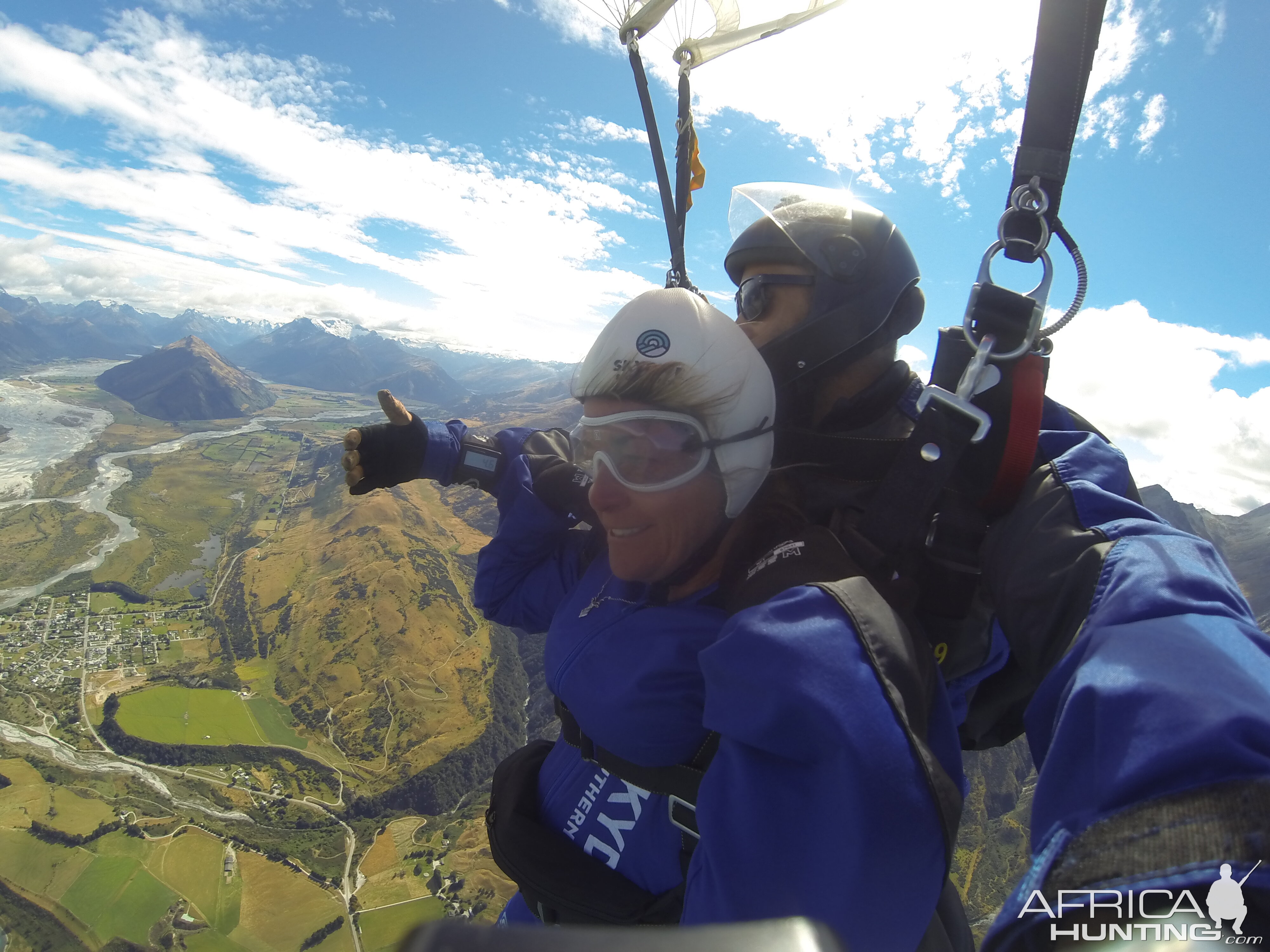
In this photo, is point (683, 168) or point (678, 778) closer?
point (678, 778)

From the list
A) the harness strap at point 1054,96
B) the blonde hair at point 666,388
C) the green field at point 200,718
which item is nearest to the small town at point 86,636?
the green field at point 200,718

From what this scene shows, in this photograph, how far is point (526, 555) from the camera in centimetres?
340

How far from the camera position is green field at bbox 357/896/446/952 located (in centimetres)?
3838

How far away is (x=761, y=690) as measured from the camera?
138 cm

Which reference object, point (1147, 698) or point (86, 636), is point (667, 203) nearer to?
point (1147, 698)

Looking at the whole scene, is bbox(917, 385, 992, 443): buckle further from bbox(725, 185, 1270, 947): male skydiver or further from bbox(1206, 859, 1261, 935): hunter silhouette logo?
bbox(1206, 859, 1261, 935): hunter silhouette logo

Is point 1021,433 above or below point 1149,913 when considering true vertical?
above

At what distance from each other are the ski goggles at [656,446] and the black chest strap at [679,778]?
0.95m

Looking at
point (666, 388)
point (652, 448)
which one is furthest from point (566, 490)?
point (666, 388)

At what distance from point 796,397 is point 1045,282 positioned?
0.91 metres

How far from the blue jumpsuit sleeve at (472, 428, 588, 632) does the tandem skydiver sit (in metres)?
0.44

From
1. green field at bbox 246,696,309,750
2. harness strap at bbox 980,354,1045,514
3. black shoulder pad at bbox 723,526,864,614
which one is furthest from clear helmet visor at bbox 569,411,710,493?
green field at bbox 246,696,309,750

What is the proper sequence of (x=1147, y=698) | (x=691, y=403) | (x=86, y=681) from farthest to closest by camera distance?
(x=86, y=681) < (x=691, y=403) < (x=1147, y=698)

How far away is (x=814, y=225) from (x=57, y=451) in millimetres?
194288
